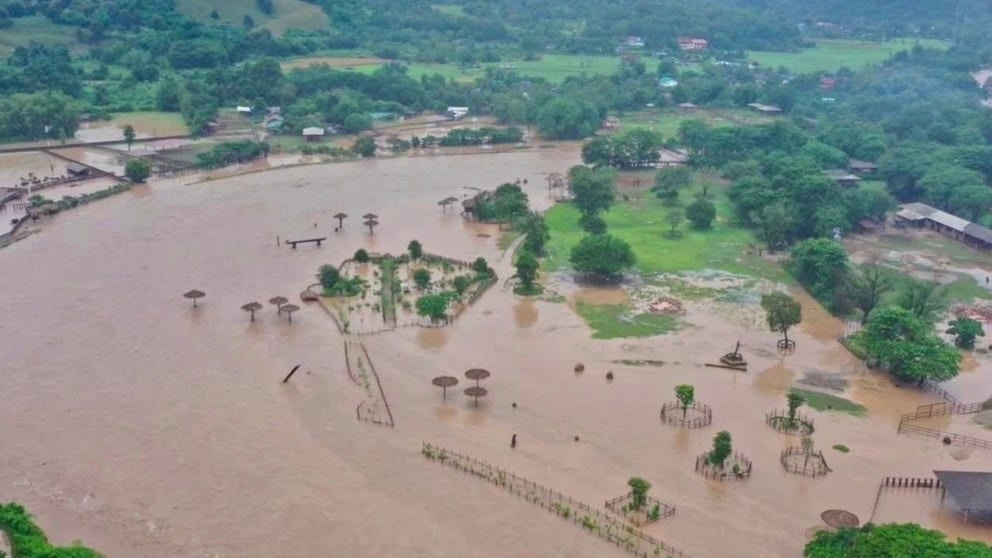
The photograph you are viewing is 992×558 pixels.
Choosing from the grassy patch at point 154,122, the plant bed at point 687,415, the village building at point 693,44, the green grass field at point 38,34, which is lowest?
the plant bed at point 687,415

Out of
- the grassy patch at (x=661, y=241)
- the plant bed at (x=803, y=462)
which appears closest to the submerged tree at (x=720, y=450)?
the plant bed at (x=803, y=462)

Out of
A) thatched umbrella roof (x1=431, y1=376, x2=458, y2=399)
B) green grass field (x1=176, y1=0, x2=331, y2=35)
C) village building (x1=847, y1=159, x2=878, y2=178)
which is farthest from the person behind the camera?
green grass field (x1=176, y1=0, x2=331, y2=35)

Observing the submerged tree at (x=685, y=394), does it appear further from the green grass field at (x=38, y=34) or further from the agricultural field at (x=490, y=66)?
the green grass field at (x=38, y=34)

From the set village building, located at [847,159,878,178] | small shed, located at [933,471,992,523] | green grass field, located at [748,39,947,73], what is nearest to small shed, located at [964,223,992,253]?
village building, located at [847,159,878,178]

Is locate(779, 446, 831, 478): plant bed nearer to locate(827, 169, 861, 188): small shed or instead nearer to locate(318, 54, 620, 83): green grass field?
locate(827, 169, 861, 188): small shed

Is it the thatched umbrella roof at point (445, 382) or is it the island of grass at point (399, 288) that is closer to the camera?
the thatched umbrella roof at point (445, 382)

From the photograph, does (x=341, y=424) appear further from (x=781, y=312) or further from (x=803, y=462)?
(x=781, y=312)
